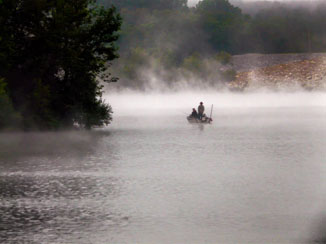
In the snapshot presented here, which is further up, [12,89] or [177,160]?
[12,89]

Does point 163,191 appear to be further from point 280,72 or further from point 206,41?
point 206,41

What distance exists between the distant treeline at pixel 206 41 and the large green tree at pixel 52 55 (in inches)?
4382

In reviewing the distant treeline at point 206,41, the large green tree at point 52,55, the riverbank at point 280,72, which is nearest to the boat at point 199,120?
the large green tree at point 52,55

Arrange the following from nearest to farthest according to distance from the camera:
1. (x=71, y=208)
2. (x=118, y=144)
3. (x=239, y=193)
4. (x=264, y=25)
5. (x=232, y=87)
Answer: (x=71, y=208) → (x=239, y=193) → (x=118, y=144) → (x=232, y=87) → (x=264, y=25)

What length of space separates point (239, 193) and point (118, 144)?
20738 millimetres

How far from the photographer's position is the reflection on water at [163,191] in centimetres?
1603

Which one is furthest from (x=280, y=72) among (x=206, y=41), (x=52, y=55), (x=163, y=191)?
(x=163, y=191)

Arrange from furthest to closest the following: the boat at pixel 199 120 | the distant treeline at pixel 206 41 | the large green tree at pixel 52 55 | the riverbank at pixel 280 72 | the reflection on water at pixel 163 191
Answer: the distant treeline at pixel 206 41, the riverbank at pixel 280 72, the boat at pixel 199 120, the large green tree at pixel 52 55, the reflection on water at pixel 163 191

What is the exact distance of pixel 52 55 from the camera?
2114 inches

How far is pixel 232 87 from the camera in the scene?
16350 cm

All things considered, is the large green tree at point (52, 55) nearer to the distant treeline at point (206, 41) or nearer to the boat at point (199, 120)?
A: the boat at point (199, 120)

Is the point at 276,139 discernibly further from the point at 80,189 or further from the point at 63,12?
the point at 80,189

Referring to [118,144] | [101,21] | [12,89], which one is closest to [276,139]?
[118,144]

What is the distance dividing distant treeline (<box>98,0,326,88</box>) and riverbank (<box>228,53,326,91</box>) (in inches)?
165
